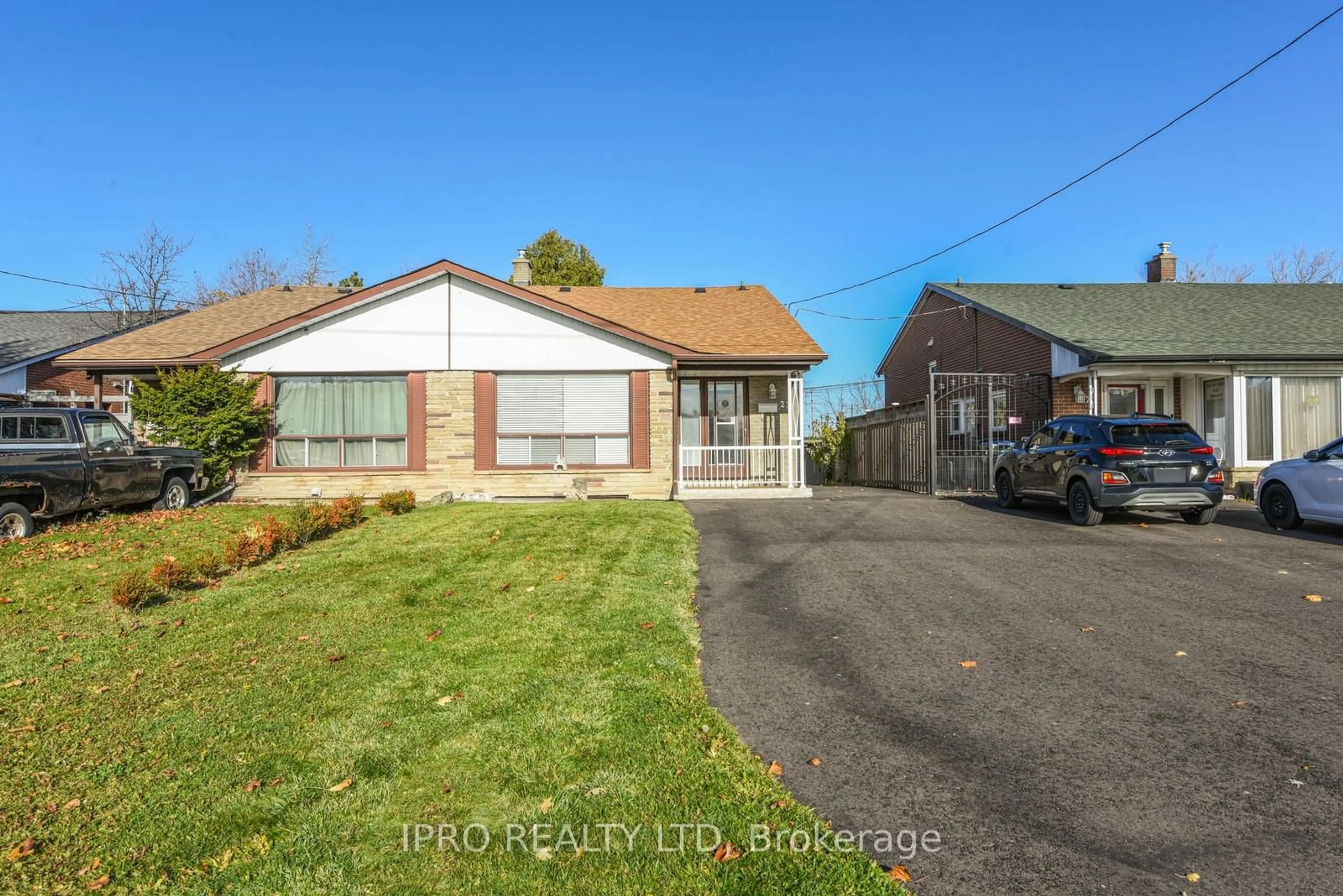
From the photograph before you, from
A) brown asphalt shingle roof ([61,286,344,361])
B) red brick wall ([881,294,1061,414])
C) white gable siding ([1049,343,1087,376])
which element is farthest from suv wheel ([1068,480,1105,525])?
brown asphalt shingle roof ([61,286,344,361])

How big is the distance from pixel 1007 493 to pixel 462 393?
35.2ft

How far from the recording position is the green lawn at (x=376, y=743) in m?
2.91

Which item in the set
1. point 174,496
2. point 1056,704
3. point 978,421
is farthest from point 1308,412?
point 174,496

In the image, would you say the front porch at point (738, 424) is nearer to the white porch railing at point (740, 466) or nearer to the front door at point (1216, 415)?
the white porch railing at point (740, 466)

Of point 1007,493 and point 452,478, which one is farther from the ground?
point 452,478

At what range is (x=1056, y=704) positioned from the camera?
4.54m

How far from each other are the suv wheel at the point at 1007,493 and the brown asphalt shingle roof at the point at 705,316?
14.2 ft

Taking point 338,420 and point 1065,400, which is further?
point 1065,400

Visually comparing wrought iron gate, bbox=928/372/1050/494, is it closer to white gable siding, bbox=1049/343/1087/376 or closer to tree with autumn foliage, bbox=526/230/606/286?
white gable siding, bbox=1049/343/1087/376

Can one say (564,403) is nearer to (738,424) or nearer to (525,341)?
(525,341)

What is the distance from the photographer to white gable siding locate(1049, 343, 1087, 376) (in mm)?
16961

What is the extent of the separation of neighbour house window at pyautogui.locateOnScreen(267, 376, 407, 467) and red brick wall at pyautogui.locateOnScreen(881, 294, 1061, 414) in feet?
48.9

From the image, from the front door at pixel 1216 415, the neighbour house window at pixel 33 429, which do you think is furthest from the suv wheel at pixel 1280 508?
the neighbour house window at pixel 33 429

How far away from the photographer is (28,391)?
82.3ft
